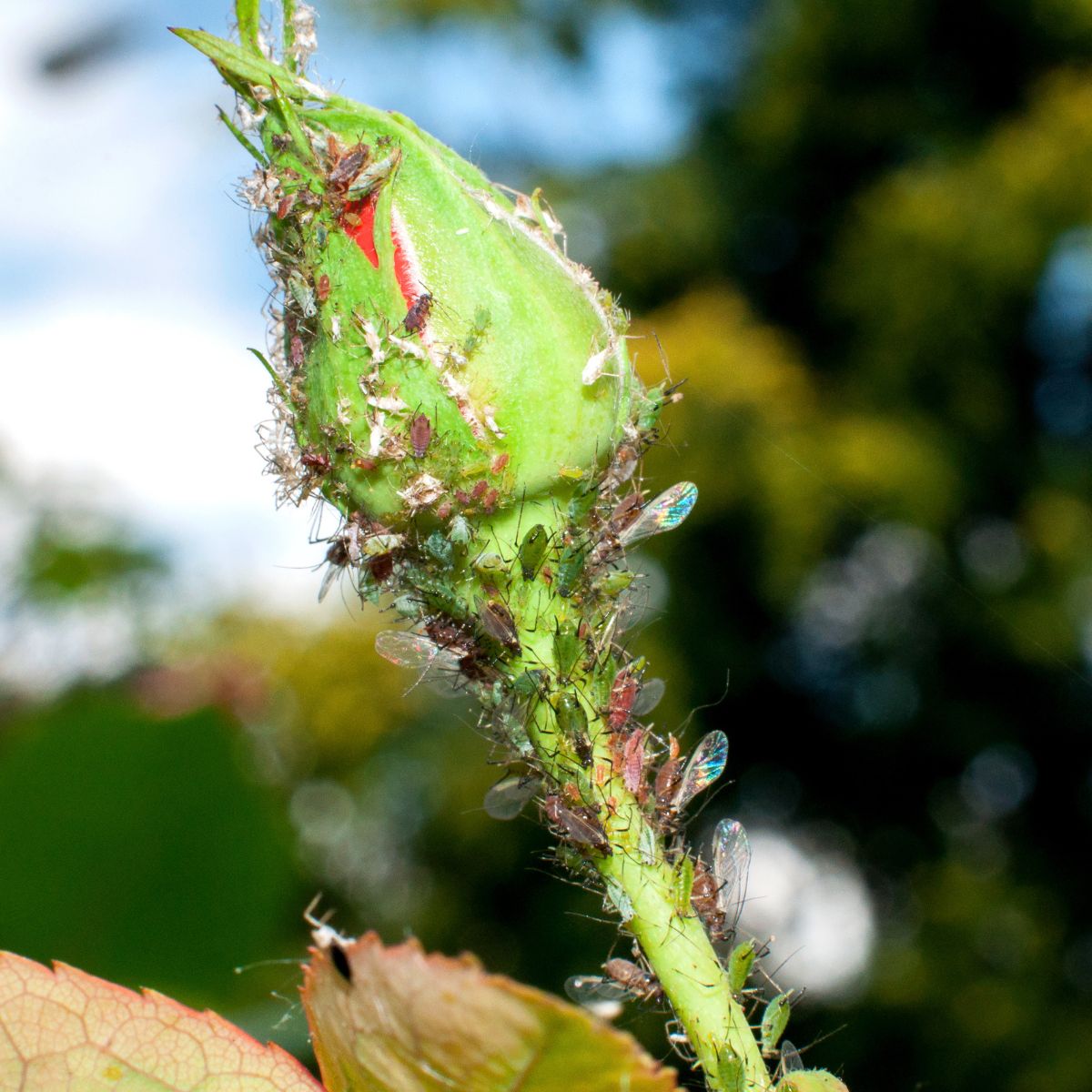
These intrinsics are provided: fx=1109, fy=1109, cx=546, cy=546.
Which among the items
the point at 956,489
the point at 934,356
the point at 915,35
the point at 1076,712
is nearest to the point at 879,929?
the point at 1076,712

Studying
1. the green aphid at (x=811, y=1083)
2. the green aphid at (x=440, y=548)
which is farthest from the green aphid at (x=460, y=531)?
the green aphid at (x=811, y=1083)

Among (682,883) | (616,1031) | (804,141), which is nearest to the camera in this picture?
(616,1031)

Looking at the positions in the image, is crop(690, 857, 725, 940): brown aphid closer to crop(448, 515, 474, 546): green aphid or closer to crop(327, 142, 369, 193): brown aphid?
crop(448, 515, 474, 546): green aphid

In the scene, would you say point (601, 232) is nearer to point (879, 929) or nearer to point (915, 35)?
point (915, 35)

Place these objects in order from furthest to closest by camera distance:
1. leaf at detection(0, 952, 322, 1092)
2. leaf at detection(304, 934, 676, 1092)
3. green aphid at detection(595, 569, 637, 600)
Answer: green aphid at detection(595, 569, 637, 600) < leaf at detection(0, 952, 322, 1092) < leaf at detection(304, 934, 676, 1092)

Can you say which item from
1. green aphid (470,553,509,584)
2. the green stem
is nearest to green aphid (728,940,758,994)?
the green stem

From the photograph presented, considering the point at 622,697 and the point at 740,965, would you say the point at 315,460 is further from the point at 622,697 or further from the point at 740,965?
the point at 740,965
